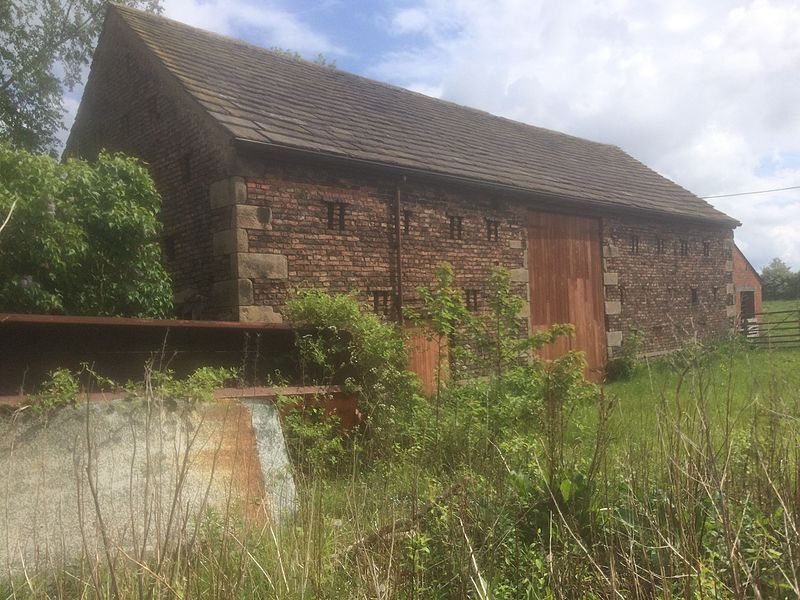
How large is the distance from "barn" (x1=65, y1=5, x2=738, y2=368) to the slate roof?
54 mm

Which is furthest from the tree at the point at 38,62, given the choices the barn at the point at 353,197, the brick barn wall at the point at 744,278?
the brick barn wall at the point at 744,278

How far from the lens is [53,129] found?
20.2 meters

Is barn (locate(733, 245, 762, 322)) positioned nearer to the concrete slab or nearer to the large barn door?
the large barn door

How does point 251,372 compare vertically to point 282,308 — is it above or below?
below

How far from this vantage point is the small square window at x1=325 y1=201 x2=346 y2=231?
10422 millimetres

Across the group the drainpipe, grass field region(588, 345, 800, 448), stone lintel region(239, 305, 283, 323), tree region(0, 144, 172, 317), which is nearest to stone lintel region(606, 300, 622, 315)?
grass field region(588, 345, 800, 448)

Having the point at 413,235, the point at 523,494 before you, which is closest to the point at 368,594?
the point at 523,494

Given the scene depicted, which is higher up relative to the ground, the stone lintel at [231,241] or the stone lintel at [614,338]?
the stone lintel at [231,241]

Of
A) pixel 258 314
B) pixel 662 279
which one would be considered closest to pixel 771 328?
pixel 258 314

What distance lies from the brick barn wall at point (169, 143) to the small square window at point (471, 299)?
4690mm

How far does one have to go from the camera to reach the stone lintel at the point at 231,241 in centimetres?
926

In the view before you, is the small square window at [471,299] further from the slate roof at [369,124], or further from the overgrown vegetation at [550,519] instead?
the overgrown vegetation at [550,519]

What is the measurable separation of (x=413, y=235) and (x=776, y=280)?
24.8 m

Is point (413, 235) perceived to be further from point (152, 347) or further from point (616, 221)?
point (616, 221)
